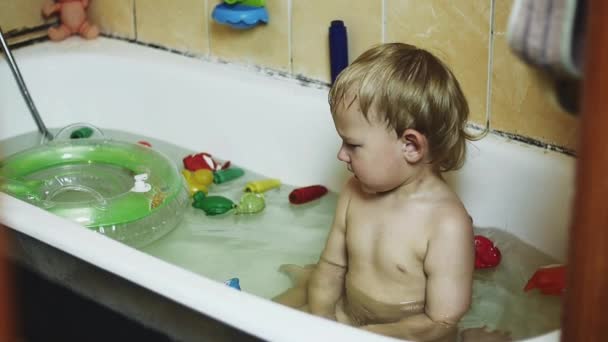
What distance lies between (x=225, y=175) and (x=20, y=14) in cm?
69

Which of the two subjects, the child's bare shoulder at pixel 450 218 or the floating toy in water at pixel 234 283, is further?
the floating toy in water at pixel 234 283

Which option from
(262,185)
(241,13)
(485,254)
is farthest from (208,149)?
(485,254)

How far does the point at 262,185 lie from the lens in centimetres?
189

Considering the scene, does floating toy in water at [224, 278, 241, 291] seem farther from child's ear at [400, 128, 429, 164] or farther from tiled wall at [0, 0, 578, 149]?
tiled wall at [0, 0, 578, 149]

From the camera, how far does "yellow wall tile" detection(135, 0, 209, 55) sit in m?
2.09

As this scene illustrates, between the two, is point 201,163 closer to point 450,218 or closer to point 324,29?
point 324,29

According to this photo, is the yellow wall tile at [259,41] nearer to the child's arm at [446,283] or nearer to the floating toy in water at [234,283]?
the floating toy in water at [234,283]

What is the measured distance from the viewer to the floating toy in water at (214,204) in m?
1.83

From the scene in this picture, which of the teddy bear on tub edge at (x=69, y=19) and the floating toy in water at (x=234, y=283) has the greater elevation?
the teddy bear on tub edge at (x=69, y=19)

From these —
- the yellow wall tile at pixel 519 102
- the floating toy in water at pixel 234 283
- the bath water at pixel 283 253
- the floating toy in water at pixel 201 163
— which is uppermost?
the yellow wall tile at pixel 519 102

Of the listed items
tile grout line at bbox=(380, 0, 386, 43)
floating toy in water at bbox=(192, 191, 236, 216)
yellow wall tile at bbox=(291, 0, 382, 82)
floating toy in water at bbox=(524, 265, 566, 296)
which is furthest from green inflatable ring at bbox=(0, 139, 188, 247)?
floating toy in water at bbox=(524, 265, 566, 296)

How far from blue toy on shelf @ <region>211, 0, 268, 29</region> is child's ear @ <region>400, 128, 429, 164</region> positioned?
27.1 inches

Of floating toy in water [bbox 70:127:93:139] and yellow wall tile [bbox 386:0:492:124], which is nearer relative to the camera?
yellow wall tile [bbox 386:0:492:124]

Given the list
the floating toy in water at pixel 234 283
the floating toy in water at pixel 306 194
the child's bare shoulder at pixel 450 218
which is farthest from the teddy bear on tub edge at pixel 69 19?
the child's bare shoulder at pixel 450 218
